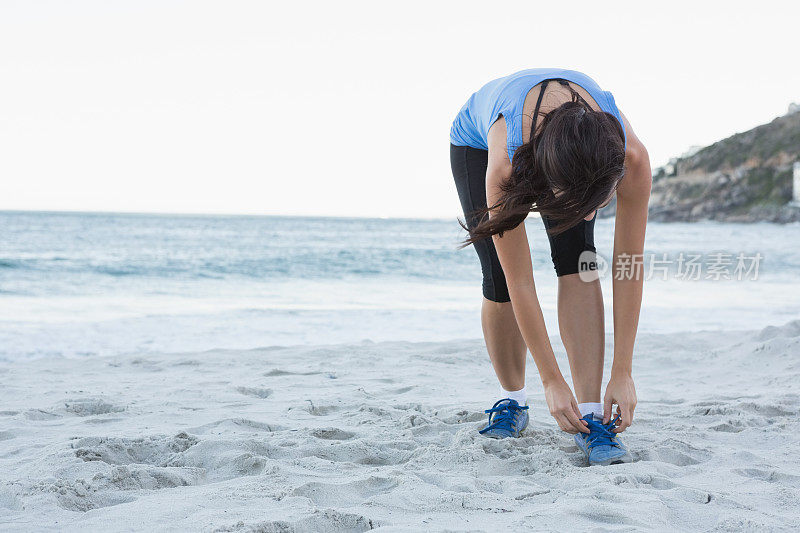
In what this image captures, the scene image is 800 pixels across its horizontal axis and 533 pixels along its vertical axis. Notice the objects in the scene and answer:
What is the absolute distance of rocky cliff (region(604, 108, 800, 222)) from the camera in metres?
40.6

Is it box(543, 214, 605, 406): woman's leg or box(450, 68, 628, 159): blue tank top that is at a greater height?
box(450, 68, 628, 159): blue tank top

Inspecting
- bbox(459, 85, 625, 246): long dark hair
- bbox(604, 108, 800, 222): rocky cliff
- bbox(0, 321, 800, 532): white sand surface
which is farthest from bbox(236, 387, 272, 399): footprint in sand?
bbox(604, 108, 800, 222): rocky cliff

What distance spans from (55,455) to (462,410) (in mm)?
1411

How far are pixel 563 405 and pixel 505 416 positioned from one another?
39 centimetres

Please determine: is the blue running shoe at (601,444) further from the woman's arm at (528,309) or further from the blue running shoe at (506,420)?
the blue running shoe at (506,420)

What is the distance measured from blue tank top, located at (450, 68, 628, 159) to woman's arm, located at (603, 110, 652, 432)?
0.13 m

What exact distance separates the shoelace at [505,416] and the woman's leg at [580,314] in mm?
257

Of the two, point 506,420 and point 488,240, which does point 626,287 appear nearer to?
point 488,240

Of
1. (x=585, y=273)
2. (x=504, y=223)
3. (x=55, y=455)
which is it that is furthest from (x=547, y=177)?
(x=55, y=455)

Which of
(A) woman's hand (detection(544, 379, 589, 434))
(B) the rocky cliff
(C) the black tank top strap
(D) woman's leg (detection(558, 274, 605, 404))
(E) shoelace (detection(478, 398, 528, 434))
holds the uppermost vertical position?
(B) the rocky cliff

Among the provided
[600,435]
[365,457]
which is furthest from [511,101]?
[365,457]

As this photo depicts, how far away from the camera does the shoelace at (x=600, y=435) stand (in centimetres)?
198

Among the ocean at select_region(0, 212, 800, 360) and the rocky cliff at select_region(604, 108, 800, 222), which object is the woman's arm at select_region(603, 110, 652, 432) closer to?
the ocean at select_region(0, 212, 800, 360)

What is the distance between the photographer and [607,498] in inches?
64.0
